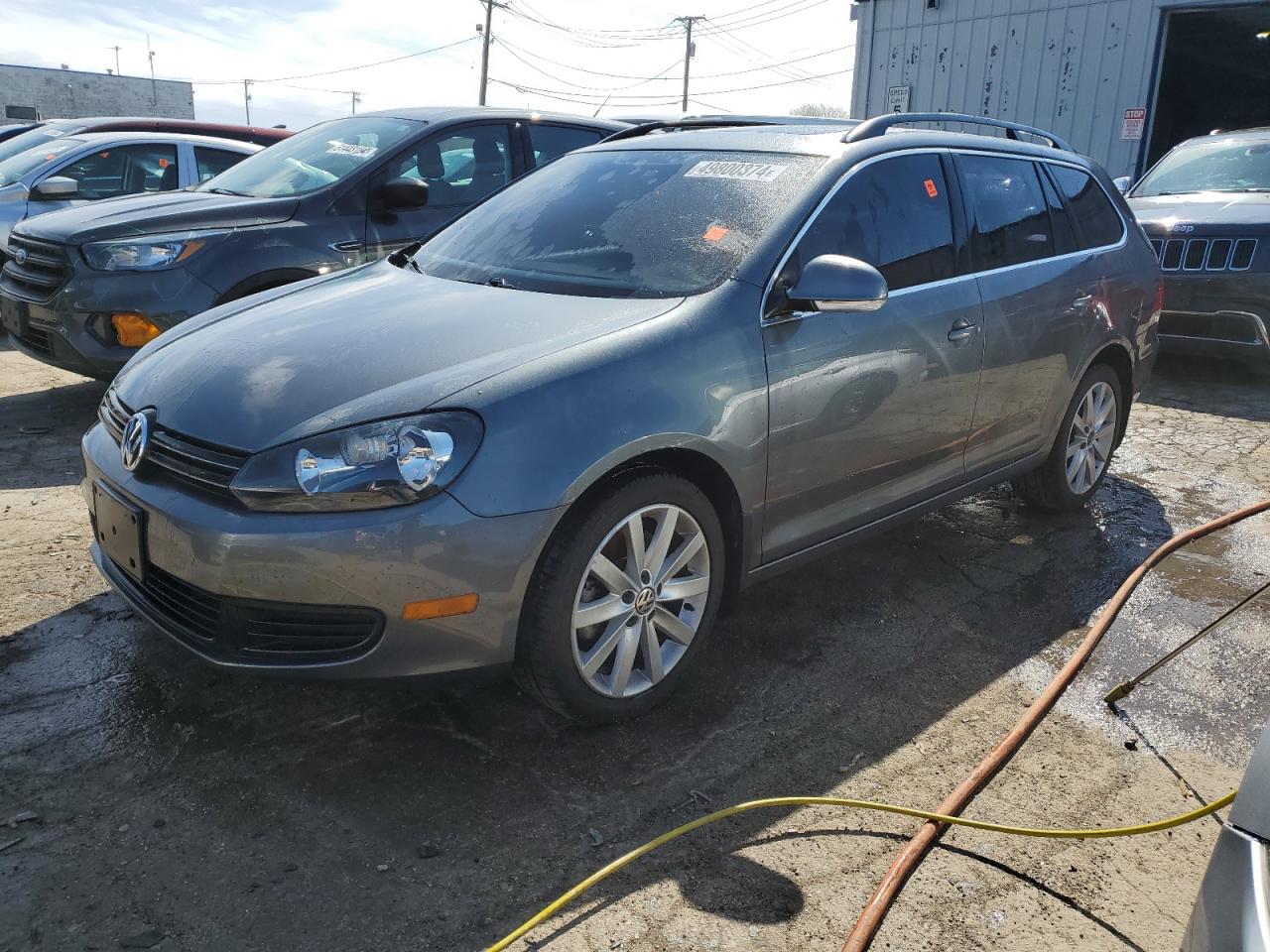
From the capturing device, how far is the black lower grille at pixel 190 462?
8.50ft

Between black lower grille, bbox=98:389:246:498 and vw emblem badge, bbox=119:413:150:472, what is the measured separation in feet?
0.06

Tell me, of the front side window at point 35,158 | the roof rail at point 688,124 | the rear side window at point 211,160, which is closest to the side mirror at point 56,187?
the front side window at point 35,158

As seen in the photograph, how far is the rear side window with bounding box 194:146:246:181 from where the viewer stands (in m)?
8.63

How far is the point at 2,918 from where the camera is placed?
2.15m

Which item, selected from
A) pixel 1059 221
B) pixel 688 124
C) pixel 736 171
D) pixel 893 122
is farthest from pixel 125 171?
pixel 1059 221

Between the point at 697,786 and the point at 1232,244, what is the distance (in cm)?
692

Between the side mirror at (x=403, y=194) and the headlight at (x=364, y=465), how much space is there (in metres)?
3.39

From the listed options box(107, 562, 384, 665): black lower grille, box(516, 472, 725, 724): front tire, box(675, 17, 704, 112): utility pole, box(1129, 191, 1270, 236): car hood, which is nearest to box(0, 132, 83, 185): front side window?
box(107, 562, 384, 665): black lower grille

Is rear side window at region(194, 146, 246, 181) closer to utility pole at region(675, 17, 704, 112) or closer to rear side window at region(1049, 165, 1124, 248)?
rear side window at region(1049, 165, 1124, 248)

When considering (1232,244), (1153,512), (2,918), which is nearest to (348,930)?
(2,918)

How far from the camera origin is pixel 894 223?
3.63 meters

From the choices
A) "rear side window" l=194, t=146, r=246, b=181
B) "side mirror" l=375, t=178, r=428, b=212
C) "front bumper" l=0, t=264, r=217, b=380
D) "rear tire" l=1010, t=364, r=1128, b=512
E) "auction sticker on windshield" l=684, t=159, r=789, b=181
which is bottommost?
"rear tire" l=1010, t=364, r=1128, b=512

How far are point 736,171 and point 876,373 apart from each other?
0.84m

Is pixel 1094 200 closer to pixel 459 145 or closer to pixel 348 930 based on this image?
pixel 459 145
